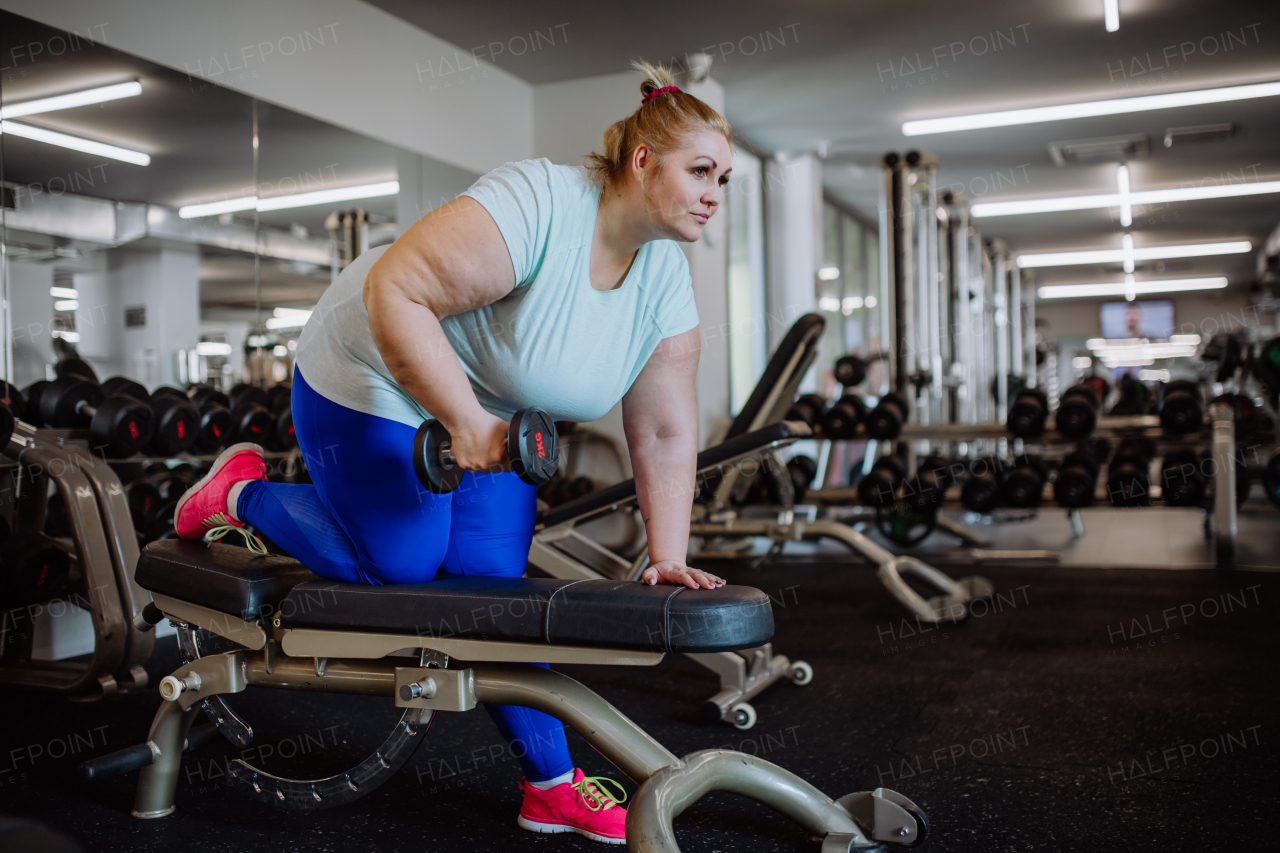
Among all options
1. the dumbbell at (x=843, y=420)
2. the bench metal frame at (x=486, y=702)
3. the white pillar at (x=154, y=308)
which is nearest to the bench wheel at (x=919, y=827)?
the bench metal frame at (x=486, y=702)

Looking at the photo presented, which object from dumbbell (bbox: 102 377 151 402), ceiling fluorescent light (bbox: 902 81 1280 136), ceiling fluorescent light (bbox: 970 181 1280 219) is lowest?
dumbbell (bbox: 102 377 151 402)

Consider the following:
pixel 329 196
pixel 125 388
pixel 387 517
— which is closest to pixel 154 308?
pixel 125 388

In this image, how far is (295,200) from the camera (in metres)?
3.39

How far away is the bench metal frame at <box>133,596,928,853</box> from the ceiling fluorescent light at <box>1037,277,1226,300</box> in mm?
12397

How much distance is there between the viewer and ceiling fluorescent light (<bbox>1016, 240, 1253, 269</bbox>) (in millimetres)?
9703

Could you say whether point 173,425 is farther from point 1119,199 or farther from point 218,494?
point 1119,199

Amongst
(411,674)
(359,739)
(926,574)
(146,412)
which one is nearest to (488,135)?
(146,412)

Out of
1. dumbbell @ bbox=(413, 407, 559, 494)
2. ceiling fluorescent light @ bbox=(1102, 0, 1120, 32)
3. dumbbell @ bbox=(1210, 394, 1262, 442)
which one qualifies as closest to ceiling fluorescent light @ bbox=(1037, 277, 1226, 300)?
dumbbell @ bbox=(1210, 394, 1262, 442)

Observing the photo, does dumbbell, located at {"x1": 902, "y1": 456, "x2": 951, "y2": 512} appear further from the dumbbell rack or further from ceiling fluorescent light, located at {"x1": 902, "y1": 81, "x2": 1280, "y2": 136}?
ceiling fluorescent light, located at {"x1": 902, "y1": 81, "x2": 1280, "y2": 136}

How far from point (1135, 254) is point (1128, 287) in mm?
2631

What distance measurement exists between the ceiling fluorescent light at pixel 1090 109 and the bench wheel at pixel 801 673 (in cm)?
435

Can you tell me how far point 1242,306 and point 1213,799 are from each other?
46.3 feet

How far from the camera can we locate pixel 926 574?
2.91 metres

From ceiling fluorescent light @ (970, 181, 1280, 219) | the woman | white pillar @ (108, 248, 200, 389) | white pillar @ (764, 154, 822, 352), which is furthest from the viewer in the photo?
ceiling fluorescent light @ (970, 181, 1280, 219)
